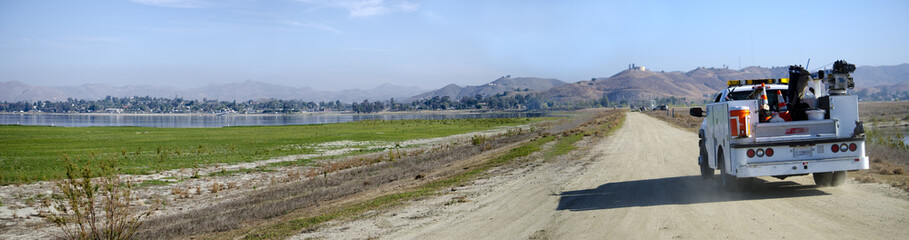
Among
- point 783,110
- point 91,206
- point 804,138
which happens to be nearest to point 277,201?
point 91,206

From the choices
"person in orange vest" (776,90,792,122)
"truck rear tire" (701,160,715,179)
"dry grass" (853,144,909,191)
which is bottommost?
"dry grass" (853,144,909,191)

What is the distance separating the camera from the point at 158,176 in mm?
26609

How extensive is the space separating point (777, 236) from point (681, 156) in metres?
14.6

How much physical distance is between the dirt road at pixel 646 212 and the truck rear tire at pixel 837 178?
169mm

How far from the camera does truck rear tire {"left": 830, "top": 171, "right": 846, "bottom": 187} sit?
1226 cm

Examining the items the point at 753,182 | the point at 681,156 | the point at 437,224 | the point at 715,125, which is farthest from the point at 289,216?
the point at 681,156

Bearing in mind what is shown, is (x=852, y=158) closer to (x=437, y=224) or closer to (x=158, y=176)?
(x=437, y=224)

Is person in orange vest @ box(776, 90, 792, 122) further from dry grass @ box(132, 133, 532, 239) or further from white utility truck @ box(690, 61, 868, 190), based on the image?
dry grass @ box(132, 133, 532, 239)

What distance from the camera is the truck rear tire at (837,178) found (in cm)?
1226

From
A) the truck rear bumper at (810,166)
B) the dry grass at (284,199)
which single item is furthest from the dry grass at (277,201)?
the truck rear bumper at (810,166)

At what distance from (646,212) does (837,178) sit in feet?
15.9

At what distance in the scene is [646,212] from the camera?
10.6 metres

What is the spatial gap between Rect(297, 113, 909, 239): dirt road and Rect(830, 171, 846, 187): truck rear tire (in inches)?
6.6

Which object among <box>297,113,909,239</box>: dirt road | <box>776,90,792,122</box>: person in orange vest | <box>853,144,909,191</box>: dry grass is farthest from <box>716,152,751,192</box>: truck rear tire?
<box>853,144,909,191</box>: dry grass
